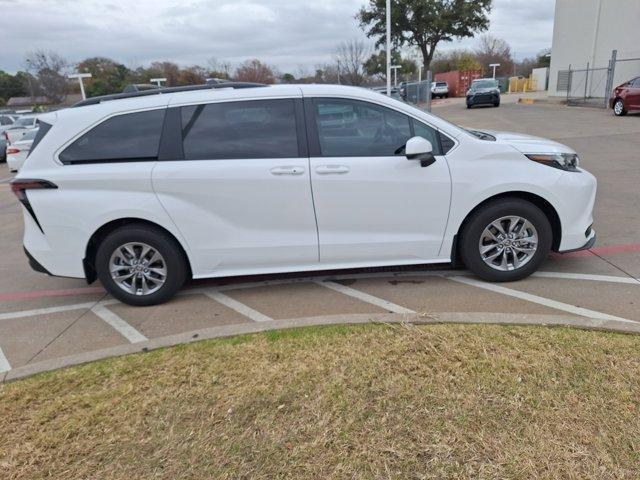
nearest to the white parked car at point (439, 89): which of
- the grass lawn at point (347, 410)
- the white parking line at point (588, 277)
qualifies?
the white parking line at point (588, 277)

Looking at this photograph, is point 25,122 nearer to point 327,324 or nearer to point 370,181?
point 370,181

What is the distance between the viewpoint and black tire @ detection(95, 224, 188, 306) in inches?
156

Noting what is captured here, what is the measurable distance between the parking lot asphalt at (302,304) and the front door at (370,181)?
0.53 meters

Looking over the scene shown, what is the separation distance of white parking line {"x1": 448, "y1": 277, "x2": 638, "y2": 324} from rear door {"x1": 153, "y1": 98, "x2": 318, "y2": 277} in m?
1.55

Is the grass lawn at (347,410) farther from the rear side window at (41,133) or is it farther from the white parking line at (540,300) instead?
the rear side window at (41,133)


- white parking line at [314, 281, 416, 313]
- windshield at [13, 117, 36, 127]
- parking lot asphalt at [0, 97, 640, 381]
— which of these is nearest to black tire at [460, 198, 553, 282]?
parking lot asphalt at [0, 97, 640, 381]

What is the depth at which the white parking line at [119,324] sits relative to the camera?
3676 millimetres

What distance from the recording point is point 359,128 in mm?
3969

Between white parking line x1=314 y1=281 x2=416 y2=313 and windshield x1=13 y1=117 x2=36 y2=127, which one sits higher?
A: windshield x1=13 y1=117 x2=36 y2=127

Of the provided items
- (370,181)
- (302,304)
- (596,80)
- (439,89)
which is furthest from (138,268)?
(439,89)

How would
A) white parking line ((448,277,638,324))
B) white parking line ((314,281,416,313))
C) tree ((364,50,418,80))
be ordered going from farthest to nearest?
tree ((364,50,418,80)) < white parking line ((314,281,416,313)) < white parking line ((448,277,638,324))

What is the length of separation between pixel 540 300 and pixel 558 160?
1.27 meters

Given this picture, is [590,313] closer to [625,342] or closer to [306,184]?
[625,342]

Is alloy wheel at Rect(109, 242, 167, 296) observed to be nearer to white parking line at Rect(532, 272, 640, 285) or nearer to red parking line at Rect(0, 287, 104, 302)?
red parking line at Rect(0, 287, 104, 302)
